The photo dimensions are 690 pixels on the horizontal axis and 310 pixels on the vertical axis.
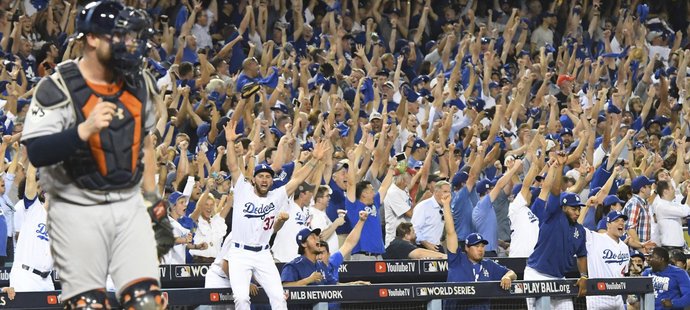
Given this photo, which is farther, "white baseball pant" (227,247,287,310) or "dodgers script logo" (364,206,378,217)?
"dodgers script logo" (364,206,378,217)

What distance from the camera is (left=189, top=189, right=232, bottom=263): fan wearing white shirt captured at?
12.8 metres

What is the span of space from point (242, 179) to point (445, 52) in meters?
10.0

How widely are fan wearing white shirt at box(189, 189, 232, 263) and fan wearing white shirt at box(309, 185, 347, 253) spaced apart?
95 centimetres

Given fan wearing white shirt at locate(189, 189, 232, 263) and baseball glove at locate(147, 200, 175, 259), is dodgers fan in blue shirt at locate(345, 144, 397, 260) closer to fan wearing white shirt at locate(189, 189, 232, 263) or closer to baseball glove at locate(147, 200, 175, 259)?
fan wearing white shirt at locate(189, 189, 232, 263)

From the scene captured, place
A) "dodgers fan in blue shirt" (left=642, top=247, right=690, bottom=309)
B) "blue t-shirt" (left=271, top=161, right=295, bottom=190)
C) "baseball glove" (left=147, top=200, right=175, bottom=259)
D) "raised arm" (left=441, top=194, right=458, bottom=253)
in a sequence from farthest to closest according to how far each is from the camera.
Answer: "blue t-shirt" (left=271, top=161, right=295, bottom=190)
"dodgers fan in blue shirt" (left=642, top=247, right=690, bottom=309)
"raised arm" (left=441, top=194, right=458, bottom=253)
"baseball glove" (left=147, top=200, right=175, bottom=259)

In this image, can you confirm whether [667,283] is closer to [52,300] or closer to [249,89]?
[249,89]

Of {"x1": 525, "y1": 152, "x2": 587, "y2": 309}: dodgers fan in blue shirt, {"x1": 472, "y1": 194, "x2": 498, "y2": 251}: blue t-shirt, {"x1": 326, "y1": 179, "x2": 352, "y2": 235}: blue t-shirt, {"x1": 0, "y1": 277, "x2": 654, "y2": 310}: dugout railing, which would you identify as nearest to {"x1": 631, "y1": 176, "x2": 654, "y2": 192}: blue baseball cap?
{"x1": 472, "y1": 194, "x2": 498, "y2": 251}: blue t-shirt

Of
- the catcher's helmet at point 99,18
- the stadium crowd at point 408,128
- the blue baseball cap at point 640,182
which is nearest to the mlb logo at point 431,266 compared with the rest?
the stadium crowd at point 408,128

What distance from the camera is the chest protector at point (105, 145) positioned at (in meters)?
5.45

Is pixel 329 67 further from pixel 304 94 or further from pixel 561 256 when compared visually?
pixel 561 256

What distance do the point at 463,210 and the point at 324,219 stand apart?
2035 mm

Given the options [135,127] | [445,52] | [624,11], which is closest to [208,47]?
[445,52]

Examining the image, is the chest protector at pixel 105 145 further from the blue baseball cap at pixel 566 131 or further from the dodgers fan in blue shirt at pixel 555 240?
the blue baseball cap at pixel 566 131

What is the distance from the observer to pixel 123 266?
5.50 m
